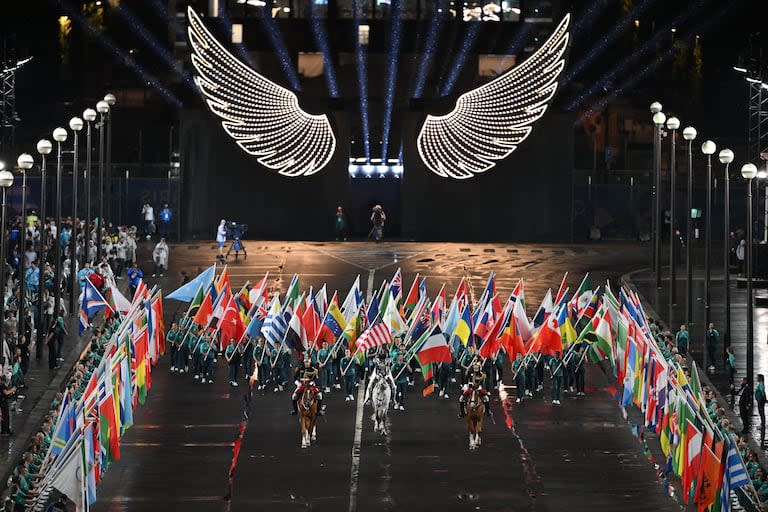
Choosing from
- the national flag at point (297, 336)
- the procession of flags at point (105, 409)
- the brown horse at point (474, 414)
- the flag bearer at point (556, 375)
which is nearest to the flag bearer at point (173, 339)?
the procession of flags at point (105, 409)

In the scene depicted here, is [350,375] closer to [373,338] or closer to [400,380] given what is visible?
[373,338]

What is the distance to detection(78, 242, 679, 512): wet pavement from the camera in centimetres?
2809

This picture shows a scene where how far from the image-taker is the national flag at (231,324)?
37.8 m

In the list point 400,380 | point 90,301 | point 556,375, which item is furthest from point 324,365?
point 90,301

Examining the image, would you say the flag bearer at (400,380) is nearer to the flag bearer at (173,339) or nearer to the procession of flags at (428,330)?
the procession of flags at (428,330)

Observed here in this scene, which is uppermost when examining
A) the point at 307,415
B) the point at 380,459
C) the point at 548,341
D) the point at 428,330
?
the point at 428,330

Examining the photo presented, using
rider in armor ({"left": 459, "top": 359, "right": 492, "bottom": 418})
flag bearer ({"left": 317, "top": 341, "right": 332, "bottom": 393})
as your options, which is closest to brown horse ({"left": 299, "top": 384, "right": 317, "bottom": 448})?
rider in armor ({"left": 459, "top": 359, "right": 492, "bottom": 418})

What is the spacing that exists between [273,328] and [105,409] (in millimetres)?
7848

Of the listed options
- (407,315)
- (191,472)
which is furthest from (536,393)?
(191,472)

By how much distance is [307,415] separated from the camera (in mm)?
31562

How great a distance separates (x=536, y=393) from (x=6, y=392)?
11.3 metres

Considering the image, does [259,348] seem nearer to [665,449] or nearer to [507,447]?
[507,447]

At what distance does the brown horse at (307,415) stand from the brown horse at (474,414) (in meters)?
2.74

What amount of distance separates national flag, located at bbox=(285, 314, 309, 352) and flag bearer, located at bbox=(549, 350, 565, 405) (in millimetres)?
5081
